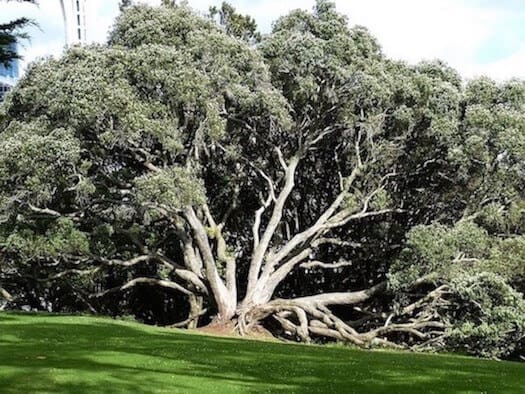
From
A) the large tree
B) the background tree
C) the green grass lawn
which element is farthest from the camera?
the large tree

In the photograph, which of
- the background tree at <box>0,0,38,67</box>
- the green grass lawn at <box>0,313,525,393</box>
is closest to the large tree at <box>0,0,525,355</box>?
the green grass lawn at <box>0,313,525,393</box>

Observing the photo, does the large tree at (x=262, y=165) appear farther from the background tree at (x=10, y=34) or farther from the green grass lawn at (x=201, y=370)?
the background tree at (x=10, y=34)

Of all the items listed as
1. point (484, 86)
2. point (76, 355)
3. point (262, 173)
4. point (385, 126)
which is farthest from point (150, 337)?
point (484, 86)

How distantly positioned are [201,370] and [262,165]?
18.8 m

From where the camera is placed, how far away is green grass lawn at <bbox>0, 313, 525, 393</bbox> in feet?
37.7

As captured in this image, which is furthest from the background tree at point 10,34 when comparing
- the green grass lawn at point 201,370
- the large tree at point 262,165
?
the large tree at point 262,165

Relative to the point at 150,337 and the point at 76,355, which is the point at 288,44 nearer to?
the point at 150,337

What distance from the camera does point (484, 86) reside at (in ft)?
96.5

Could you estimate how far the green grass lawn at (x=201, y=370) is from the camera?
1150 centimetres

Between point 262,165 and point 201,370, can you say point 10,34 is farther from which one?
point 262,165

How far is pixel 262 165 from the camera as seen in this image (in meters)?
31.7

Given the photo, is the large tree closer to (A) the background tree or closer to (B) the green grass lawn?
(B) the green grass lawn

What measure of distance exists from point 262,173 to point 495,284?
10.0 m

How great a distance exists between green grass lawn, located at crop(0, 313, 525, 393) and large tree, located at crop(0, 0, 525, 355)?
28.0 feet
